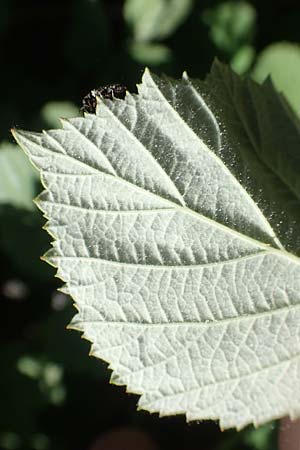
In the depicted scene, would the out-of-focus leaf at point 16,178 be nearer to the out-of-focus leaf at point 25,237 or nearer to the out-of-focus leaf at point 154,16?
the out-of-focus leaf at point 25,237

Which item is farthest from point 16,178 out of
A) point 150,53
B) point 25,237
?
point 150,53

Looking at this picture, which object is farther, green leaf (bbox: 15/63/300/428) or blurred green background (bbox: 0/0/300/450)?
blurred green background (bbox: 0/0/300/450)

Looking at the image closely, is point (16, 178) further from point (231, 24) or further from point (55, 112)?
point (231, 24)

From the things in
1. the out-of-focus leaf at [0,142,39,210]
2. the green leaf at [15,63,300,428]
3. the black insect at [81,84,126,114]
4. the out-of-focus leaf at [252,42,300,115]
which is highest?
the out-of-focus leaf at [0,142,39,210]

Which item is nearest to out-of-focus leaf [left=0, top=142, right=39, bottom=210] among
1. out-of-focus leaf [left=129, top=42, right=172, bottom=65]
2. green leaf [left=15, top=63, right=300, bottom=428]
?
out-of-focus leaf [left=129, top=42, right=172, bottom=65]

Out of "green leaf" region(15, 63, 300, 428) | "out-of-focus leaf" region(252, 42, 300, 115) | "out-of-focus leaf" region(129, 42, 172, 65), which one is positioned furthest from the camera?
"out-of-focus leaf" region(129, 42, 172, 65)

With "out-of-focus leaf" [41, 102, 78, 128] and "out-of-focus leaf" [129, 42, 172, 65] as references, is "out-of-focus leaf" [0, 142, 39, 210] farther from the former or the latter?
"out-of-focus leaf" [129, 42, 172, 65]

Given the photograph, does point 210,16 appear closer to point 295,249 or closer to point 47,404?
point 295,249

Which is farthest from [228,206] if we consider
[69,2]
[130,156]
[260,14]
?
[69,2]

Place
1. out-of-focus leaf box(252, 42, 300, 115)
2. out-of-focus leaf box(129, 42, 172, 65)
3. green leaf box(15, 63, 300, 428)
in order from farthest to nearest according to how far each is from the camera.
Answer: out-of-focus leaf box(129, 42, 172, 65) < out-of-focus leaf box(252, 42, 300, 115) < green leaf box(15, 63, 300, 428)
